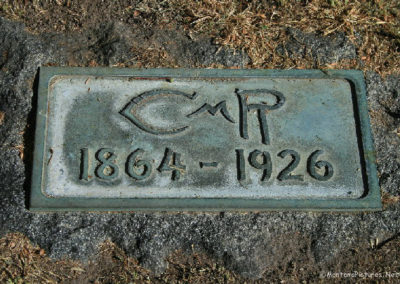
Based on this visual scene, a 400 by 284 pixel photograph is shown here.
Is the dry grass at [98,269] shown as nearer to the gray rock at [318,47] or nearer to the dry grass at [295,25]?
the dry grass at [295,25]

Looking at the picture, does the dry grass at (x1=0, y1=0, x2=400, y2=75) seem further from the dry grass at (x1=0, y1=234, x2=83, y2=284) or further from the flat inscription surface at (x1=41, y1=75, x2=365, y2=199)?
the dry grass at (x1=0, y1=234, x2=83, y2=284)

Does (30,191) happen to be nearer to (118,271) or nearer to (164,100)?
(118,271)

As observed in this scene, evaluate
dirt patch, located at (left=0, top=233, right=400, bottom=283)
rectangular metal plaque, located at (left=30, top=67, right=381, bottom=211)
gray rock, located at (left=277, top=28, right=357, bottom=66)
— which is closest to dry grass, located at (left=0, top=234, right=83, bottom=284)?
dirt patch, located at (left=0, top=233, right=400, bottom=283)

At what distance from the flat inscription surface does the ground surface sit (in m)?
0.13

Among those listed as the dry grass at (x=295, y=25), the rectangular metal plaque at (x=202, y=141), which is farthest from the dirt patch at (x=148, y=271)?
the dry grass at (x=295, y=25)

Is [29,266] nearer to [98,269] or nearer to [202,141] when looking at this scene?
[98,269]

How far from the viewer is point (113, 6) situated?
303cm

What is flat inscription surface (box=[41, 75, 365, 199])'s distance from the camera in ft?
8.54

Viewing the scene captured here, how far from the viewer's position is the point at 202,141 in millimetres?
2699

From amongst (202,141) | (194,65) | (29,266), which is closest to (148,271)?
(29,266)

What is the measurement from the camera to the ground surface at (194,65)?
250 cm

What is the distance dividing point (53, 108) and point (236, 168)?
39.4 inches

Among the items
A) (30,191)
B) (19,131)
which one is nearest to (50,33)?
(19,131)

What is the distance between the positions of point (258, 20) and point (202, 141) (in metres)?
0.84
